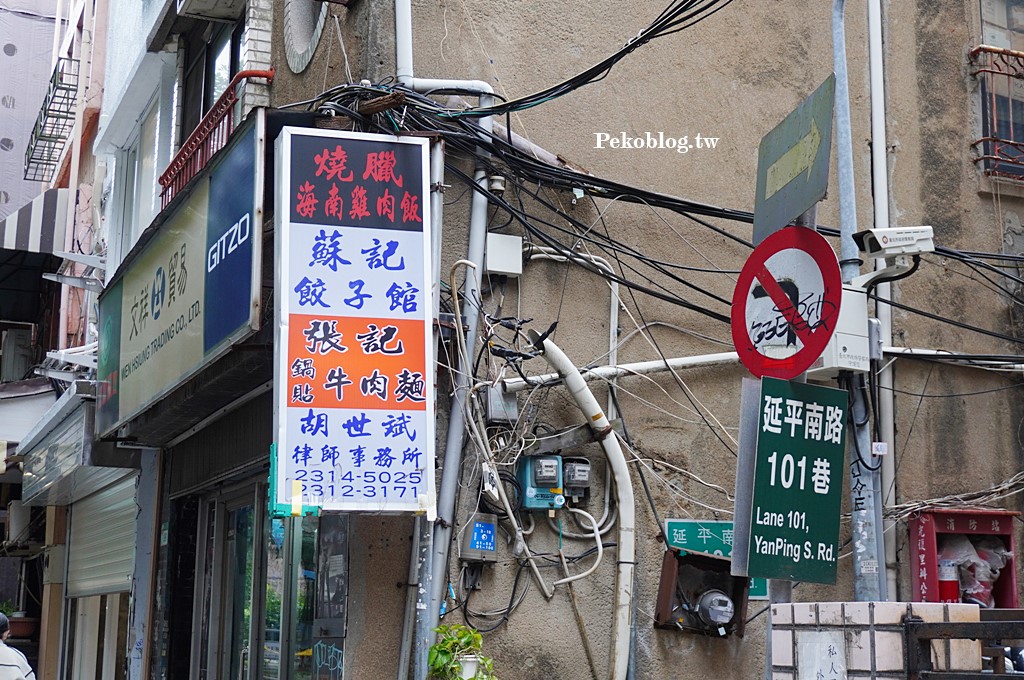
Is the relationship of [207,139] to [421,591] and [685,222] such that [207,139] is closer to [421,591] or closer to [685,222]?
[685,222]

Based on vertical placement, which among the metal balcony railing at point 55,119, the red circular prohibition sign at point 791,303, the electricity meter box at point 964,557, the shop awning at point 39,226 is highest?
the metal balcony railing at point 55,119

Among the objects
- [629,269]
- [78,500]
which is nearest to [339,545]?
[629,269]

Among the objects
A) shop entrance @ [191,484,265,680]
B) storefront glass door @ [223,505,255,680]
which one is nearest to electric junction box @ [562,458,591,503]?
shop entrance @ [191,484,265,680]

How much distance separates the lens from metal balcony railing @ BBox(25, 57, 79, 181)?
62.0 ft

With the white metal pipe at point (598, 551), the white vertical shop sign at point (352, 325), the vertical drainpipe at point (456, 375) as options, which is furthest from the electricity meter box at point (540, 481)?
the white vertical shop sign at point (352, 325)

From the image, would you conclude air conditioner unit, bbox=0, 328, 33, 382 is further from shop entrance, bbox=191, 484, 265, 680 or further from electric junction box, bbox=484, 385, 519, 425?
electric junction box, bbox=484, 385, 519, 425

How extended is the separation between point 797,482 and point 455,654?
217 centimetres

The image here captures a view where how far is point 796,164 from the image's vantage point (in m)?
5.89

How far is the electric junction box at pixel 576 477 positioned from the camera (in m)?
7.32

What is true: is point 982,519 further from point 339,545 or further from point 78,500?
point 78,500

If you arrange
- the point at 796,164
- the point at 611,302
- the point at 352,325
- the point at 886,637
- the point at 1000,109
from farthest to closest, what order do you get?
the point at 1000,109
the point at 611,302
the point at 352,325
the point at 796,164
the point at 886,637

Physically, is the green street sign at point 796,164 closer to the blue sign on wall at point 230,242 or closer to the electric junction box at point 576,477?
the electric junction box at point 576,477

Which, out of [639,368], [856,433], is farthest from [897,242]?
[639,368]

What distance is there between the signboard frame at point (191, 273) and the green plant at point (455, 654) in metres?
2.08
